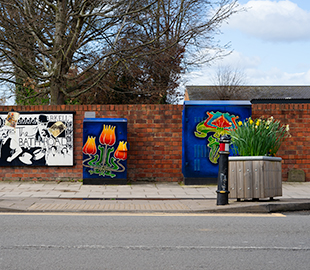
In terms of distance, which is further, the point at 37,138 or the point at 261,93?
the point at 261,93

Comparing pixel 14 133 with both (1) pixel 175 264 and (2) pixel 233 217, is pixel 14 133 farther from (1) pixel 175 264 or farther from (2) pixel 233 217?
(1) pixel 175 264

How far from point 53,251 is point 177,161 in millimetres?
7169

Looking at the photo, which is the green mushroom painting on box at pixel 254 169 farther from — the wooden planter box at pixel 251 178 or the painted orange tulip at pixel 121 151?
the painted orange tulip at pixel 121 151

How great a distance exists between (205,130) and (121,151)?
230 centimetres

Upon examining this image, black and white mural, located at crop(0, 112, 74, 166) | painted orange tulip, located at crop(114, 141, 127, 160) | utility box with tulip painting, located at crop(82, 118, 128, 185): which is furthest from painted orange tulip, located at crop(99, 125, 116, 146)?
black and white mural, located at crop(0, 112, 74, 166)

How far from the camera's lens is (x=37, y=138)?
11688 millimetres

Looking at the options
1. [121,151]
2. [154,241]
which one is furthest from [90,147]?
[154,241]

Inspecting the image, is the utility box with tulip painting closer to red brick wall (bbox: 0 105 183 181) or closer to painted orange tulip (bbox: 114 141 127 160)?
painted orange tulip (bbox: 114 141 127 160)

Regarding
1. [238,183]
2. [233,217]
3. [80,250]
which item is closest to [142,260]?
[80,250]

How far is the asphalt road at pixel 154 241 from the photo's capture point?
14.7 feet

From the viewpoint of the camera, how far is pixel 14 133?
38.5 ft

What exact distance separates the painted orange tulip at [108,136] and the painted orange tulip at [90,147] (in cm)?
21

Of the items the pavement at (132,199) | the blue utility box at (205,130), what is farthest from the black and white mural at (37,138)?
the blue utility box at (205,130)

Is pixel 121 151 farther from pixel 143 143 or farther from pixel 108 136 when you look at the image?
pixel 143 143
